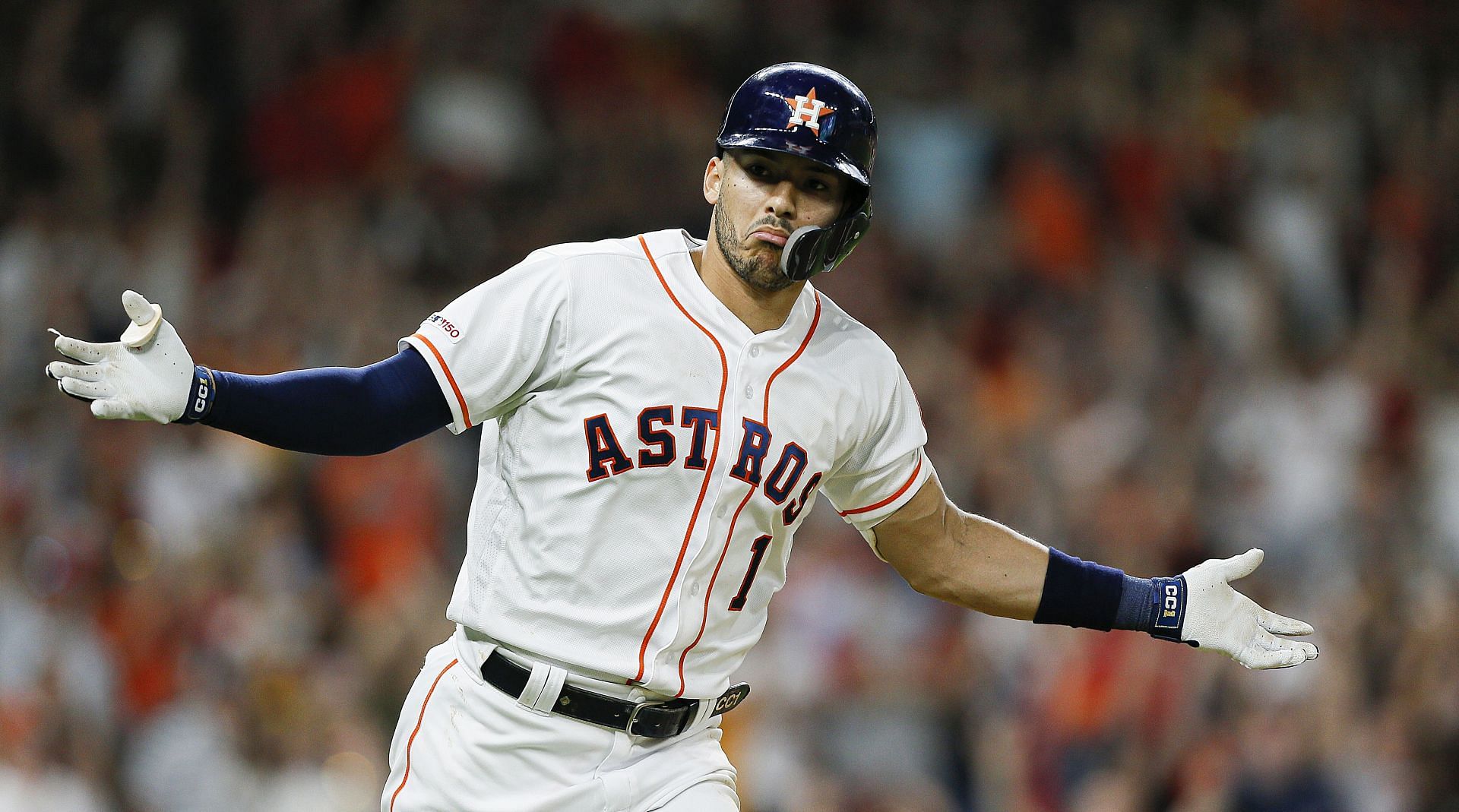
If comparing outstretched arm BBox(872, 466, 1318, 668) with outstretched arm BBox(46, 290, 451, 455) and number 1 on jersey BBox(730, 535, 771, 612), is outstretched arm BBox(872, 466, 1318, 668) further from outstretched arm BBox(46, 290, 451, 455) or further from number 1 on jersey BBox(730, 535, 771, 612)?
outstretched arm BBox(46, 290, 451, 455)

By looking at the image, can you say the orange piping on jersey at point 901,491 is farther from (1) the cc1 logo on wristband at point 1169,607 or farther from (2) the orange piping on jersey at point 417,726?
(2) the orange piping on jersey at point 417,726

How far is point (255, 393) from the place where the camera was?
9.23 ft

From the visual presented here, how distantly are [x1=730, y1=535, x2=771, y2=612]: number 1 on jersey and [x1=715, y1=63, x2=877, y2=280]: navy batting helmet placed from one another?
52cm

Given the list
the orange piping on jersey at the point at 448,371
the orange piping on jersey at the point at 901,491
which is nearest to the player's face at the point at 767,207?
the orange piping on jersey at the point at 901,491

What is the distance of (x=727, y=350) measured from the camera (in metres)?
3.16

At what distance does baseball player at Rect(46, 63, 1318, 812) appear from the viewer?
9.96 ft

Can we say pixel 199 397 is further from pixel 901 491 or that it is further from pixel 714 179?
pixel 901 491

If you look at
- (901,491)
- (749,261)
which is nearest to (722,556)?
(901,491)

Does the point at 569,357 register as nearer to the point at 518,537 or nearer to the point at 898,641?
the point at 518,537

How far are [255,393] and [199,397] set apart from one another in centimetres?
9

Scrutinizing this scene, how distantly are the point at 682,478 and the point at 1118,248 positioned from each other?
565 cm

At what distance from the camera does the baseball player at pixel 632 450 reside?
9.96 ft

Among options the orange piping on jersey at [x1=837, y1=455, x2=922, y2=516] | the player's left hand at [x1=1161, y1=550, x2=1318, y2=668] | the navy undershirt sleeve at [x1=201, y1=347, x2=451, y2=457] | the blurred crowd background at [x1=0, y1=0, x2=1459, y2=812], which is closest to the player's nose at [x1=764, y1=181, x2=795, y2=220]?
the orange piping on jersey at [x1=837, y1=455, x2=922, y2=516]

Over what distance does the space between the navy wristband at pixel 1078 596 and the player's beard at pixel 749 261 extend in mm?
885
